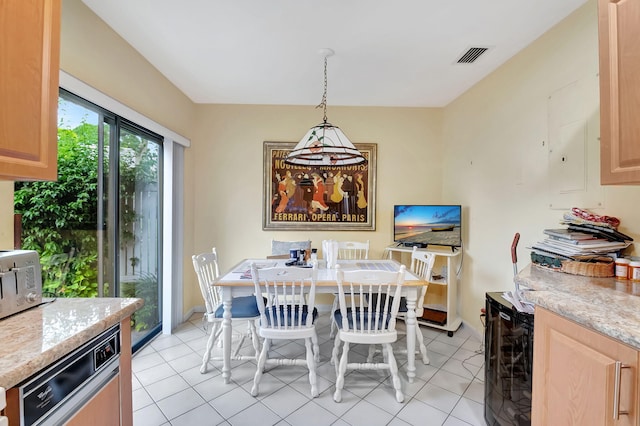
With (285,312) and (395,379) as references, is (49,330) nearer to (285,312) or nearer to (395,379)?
(285,312)

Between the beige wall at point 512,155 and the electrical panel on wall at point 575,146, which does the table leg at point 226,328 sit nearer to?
the beige wall at point 512,155

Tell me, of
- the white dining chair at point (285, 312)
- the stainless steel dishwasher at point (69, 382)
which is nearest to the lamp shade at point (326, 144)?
the white dining chair at point (285, 312)

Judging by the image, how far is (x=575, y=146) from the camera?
1.84m

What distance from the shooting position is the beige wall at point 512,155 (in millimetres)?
1780

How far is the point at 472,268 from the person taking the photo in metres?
3.00

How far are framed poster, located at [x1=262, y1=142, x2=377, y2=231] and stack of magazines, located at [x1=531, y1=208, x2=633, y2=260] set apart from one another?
6.93ft

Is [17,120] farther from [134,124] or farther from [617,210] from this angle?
[617,210]

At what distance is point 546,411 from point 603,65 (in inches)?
56.5

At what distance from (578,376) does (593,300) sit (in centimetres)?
29

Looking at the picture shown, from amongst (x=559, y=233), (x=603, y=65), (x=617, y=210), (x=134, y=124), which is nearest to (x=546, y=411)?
(x=559, y=233)

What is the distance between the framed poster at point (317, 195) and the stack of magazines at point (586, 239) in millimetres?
2112

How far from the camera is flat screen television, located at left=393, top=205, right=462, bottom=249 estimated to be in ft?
10.1

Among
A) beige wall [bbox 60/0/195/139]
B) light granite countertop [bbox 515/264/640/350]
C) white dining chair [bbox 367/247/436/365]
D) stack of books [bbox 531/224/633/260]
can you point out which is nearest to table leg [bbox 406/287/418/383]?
white dining chair [bbox 367/247/436/365]

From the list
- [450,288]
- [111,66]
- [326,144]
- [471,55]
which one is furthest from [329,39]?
[450,288]
